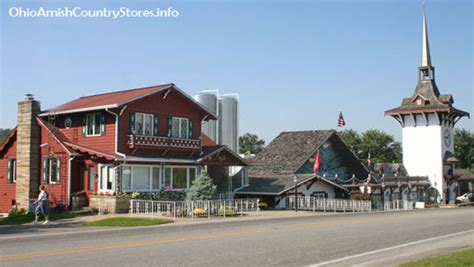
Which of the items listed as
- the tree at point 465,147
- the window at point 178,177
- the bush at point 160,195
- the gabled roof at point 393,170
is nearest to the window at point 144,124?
the window at point 178,177

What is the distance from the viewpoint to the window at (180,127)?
37.3 m

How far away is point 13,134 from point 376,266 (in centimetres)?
3026

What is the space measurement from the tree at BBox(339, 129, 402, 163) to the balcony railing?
216 feet

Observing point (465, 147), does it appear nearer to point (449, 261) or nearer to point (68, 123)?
point (68, 123)

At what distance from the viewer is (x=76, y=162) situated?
3494 cm

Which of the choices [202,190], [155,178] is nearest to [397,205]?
[202,190]

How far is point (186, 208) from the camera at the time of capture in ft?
98.3

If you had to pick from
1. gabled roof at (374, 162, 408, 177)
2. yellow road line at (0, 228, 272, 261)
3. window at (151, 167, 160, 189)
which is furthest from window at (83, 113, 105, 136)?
gabled roof at (374, 162, 408, 177)

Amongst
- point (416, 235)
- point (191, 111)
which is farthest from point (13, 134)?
point (416, 235)

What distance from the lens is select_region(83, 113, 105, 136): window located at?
34875 millimetres

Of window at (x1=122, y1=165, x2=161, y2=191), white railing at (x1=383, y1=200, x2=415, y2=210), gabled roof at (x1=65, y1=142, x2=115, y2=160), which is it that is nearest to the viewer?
gabled roof at (x1=65, y1=142, x2=115, y2=160)

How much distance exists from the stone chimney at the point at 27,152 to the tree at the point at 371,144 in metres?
71.3

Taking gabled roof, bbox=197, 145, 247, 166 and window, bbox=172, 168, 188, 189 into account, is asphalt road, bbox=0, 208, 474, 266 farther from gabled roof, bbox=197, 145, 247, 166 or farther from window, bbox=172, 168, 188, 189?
gabled roof, bbox=197, 145, 247, 166

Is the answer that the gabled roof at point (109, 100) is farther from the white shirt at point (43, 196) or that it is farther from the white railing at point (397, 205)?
the white railing at point (397, 205)
